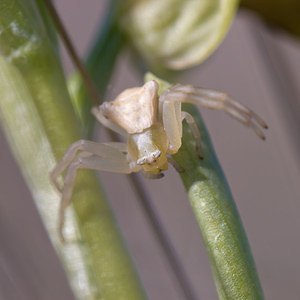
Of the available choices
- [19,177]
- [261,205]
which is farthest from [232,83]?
[19,177]

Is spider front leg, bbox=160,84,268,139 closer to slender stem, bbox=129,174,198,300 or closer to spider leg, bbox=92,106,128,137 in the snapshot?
spider leg, bbox=92,106,128,137

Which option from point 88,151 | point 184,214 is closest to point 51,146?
point 88,151

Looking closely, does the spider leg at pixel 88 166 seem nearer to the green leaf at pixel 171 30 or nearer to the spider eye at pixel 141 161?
the spider eye at pixel 141 161

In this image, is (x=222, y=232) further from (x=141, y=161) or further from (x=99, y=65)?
(x=99, y=65)

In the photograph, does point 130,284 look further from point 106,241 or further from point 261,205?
point 261,205

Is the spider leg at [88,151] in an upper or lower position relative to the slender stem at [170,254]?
upper

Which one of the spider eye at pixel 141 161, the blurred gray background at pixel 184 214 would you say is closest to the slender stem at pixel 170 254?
the blurred gray background at pixel 184 214

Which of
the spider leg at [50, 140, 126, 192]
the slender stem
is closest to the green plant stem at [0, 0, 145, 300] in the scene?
the spider leg at [50, 140, 126, 192]
